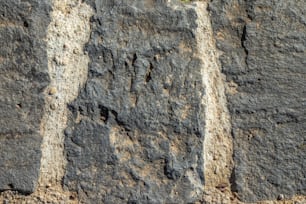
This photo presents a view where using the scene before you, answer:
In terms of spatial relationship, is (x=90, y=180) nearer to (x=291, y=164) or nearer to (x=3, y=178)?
(x=3, y=178)

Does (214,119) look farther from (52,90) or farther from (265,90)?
(52,90)

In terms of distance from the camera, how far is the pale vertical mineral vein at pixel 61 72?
112 cm

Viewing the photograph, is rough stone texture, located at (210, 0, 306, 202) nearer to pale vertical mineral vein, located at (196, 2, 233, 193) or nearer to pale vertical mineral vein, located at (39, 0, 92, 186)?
pale vertical mineral vein, located at (196, 2, 233, 193)

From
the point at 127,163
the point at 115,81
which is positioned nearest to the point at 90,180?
the point at 127,163

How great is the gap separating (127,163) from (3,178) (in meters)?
0.21

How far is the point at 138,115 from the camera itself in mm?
1131

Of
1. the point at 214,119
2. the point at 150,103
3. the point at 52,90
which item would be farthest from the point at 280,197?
the point at 52,90

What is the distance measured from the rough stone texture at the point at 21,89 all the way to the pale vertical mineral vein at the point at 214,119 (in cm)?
28

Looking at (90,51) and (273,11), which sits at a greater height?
(273,11)

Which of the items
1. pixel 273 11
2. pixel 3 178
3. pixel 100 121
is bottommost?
pixel 3 178

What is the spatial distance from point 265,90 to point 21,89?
16.7 inches

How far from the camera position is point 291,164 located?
1137 mm

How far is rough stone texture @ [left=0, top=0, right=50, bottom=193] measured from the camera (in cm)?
111

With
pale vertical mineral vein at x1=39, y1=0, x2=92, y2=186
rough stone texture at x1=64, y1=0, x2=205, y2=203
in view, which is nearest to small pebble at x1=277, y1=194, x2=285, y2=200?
rough stone texture at x1=64, y1=0, x2=205, y2=203
